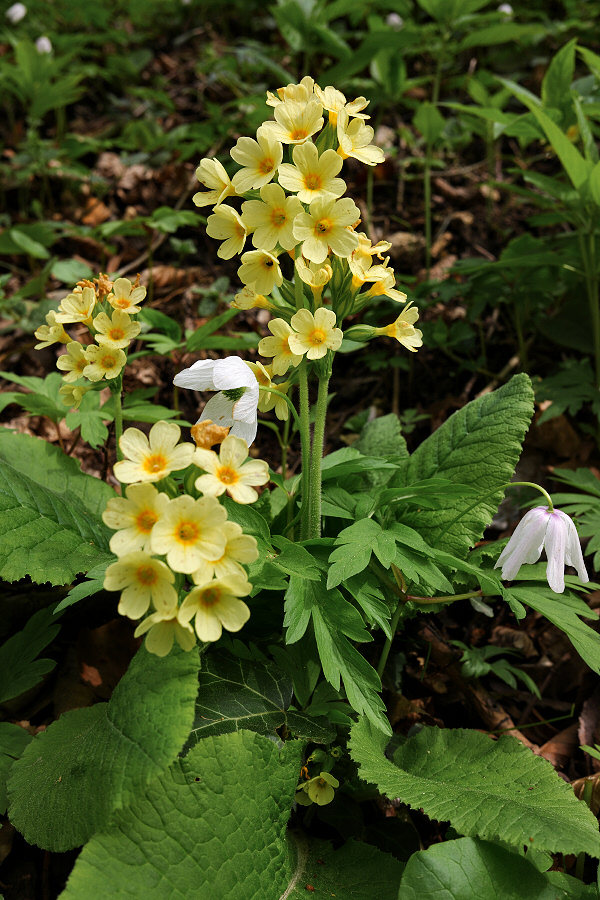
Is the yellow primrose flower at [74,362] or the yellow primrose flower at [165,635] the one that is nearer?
the yellow primrose flower at [165,635]

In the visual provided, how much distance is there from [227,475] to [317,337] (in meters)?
0.41

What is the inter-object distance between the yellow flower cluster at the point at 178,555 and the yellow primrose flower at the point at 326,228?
531 millimetres

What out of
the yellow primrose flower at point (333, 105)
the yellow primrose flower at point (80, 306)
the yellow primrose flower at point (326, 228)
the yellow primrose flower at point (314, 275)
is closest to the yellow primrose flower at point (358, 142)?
the yellow primrose flower at point (333, 105)

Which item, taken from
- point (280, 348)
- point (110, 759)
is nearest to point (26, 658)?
point (110, 759)

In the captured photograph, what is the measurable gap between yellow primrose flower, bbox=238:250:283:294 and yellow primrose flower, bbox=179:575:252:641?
701mm

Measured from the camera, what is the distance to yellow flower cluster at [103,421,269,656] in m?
1.10

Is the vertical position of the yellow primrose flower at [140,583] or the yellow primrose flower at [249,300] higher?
the yellow primrose flower at [249,300]

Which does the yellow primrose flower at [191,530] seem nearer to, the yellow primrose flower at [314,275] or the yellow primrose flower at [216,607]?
the yellow primrose flower at [216,607]

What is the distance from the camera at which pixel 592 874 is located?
59.7 inches

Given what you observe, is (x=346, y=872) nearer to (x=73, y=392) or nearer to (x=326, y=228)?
(x=73, y=392)

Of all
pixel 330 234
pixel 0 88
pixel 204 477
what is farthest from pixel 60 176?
pixel 204 477

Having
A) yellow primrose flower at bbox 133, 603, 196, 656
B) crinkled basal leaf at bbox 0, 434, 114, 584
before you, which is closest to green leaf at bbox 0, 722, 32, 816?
crinkled basal leaf at bbox 0, 434, 114, 584

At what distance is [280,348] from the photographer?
1.47m

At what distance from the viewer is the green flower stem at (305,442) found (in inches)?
61.6
